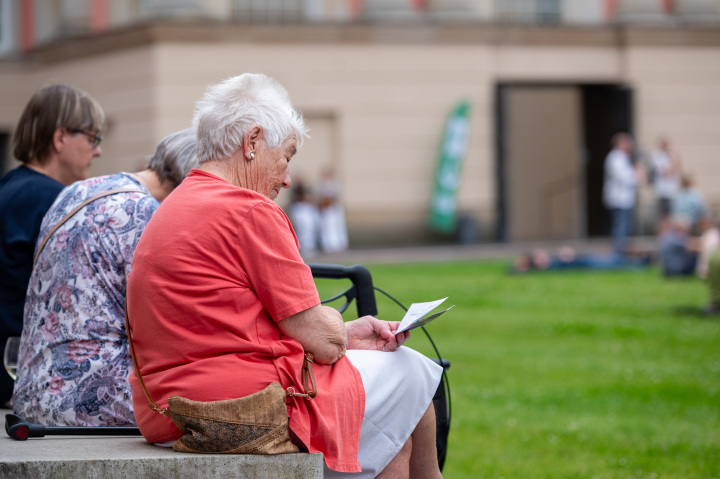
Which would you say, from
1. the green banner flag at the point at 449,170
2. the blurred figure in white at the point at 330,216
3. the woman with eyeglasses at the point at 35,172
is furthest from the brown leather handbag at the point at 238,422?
the green banner flag at the point at 449,170

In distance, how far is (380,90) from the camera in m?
21.9

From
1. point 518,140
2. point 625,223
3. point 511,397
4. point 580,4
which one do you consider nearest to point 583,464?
point 511,397

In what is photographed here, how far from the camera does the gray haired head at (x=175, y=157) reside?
3596 millimetres

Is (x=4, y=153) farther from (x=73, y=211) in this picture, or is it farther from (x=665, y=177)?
(x=73, y=211)

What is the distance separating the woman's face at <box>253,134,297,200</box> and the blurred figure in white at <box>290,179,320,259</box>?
695 inches

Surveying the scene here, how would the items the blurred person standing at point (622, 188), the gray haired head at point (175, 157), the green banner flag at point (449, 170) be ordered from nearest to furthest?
1. the gray haired head at point (175, 157)
2. the blurred person standing at point (622, 188)
3. the green banner flag at point (449, 170)

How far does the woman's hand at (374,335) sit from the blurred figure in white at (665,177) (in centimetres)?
1855

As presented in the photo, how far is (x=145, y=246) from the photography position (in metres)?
2.82

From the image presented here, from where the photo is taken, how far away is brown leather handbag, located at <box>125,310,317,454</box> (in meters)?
2.72

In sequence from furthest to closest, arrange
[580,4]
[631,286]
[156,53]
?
[580,4]
[156,53]
[631,286]

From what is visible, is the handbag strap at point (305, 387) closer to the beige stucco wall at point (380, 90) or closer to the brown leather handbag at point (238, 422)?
the brown leather handbag at point (238, 422)

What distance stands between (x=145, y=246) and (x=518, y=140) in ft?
90.2

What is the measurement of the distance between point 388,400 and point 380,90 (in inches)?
760

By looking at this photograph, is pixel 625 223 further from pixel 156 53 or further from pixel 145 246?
pixel 145 246
